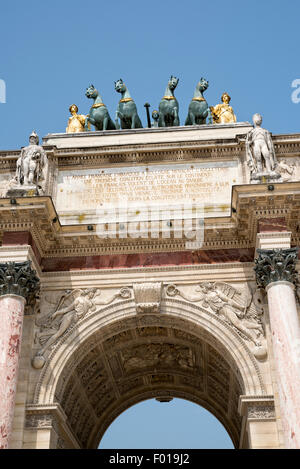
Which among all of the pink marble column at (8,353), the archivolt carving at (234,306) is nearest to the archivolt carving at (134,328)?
the archivolt carving at (234,306)

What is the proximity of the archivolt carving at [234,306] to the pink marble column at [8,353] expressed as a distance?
401 centimetres

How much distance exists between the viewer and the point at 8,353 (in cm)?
1568

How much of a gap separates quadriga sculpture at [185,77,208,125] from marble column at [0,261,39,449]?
8.18 metres

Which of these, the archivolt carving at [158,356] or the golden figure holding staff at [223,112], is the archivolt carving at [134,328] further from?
the golden figure holding staff at [223,112]

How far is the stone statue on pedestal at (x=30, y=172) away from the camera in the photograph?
59.8 feet

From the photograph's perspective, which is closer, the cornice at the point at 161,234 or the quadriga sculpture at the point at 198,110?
the cornice at the point at 161,234

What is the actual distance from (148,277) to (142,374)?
4.64 metres

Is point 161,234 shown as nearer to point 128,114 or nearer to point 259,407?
point 259,407

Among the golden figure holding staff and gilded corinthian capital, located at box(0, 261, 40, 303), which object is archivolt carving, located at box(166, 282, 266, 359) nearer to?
gilded corinthian capital, located at box(0, 261, 40, 303)

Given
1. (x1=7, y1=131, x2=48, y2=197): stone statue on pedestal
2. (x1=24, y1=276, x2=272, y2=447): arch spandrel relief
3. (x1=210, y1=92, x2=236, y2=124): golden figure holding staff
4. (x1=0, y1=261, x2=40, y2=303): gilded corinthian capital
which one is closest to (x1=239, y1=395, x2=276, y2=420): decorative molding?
(x1=24, y1=276, x2=272, y2=447): arch spandrel relief

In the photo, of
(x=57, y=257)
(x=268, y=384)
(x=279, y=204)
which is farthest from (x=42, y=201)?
(x=268, y=384)

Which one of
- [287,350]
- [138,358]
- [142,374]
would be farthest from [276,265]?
[142,374]
